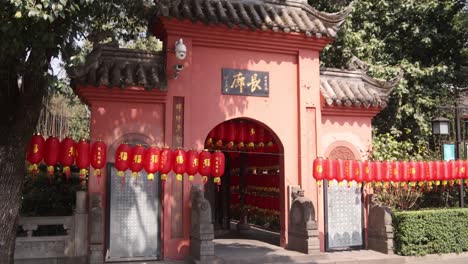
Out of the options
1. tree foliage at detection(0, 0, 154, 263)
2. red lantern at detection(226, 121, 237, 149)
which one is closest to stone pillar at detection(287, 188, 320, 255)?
red lantern at detection(226, 121, 237, 149)

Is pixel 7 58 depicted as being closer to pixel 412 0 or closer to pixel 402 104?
pixel 402 104

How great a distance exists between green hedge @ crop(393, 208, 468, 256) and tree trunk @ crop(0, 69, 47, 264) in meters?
7.72

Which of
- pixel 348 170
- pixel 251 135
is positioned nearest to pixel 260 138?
pixel 251 135

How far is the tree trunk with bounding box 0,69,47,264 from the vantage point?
552cm

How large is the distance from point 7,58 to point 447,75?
12.4 metres

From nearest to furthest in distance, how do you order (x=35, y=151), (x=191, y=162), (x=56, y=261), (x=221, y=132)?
1. (x=35, y=151)
2. (x=56, y=261)
3. (x=191, y=162)
4. (x=221, y=132)

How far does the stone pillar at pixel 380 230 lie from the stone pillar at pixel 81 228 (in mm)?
6236

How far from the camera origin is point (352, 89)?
10.9 m

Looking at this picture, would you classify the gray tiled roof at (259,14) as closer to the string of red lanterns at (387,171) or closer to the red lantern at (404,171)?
the string of red lanterns at (387,171)

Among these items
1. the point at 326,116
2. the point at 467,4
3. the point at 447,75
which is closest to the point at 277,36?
the point at 326,116

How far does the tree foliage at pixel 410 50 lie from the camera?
43.7ft

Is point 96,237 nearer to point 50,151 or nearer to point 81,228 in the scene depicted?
point 81,228

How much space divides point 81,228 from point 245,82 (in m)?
4.43

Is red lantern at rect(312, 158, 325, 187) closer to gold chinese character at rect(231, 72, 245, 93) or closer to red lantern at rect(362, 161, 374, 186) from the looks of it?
red lantern at rect(362, 161, 374, 186)
